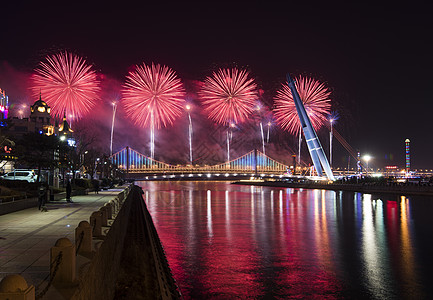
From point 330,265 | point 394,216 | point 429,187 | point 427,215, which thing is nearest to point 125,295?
point 330,265

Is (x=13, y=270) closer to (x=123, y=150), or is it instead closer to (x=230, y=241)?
(x=230, y=241)

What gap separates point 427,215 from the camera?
93.1 feet

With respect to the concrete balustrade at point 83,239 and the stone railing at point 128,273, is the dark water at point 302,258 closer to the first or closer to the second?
the stone railing at point 128,273

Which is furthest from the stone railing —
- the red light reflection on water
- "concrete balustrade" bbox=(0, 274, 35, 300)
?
"concrete balustrade" bbox=(0, 274, 35, 300)

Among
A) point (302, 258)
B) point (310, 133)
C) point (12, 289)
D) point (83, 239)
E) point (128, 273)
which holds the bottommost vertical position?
point (128, 273)

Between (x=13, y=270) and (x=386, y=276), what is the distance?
929cm

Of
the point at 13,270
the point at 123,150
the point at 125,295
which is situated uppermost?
the point at 123,150

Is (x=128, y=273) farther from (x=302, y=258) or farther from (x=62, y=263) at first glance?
(x=62, y=263)

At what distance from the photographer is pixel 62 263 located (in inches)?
261

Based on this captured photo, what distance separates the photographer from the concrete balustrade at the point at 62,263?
6.55m

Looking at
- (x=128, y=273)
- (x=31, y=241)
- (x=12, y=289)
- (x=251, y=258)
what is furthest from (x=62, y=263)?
(x=251, y=258)

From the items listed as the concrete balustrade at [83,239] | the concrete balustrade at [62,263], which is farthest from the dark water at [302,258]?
the concrete balustrade at [62,263]

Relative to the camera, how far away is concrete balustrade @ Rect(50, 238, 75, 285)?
6.55 meters

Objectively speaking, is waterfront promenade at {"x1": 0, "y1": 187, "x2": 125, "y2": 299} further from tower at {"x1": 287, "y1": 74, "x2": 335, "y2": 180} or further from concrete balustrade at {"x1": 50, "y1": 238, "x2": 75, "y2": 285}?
tower at {"x1": 287, "y1": 74, "x2": 335, "y2": 180}
